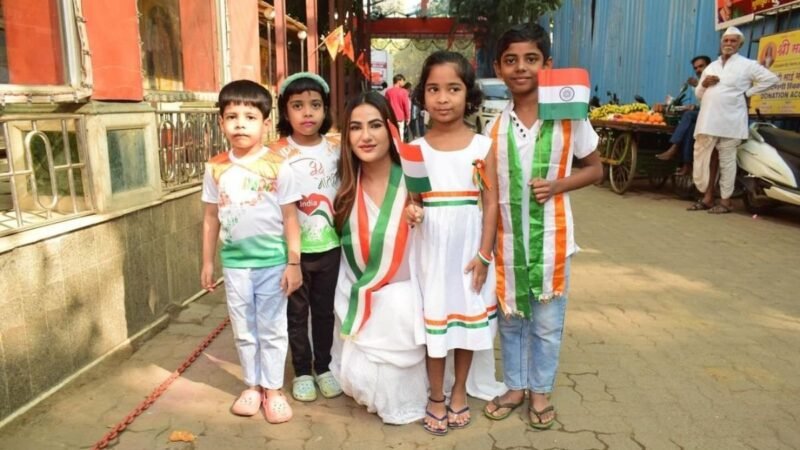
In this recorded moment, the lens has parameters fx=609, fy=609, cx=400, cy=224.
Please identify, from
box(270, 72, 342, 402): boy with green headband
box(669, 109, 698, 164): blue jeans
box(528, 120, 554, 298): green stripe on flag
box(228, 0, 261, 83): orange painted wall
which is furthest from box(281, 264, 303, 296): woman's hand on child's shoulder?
box(669, 109, 698, 164): blue jeans

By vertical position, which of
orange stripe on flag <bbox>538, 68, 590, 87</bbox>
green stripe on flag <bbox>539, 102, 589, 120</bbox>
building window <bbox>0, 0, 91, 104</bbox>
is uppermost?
building window <bbox>0, 0, 91, 104</bbox>

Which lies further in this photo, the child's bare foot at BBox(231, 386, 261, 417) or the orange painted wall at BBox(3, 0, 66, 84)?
the orange painted wall at BBox(3, 0, 66, 84)

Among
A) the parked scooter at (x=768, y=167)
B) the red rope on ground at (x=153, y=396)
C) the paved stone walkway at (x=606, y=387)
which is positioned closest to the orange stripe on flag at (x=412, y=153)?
the paved stone walkway at (x=606, y=387)

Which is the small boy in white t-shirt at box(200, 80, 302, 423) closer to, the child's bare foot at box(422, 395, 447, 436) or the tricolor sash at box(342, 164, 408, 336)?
the tricolor sash at box(342, 164, 408, 336)

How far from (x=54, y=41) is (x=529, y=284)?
97.1 inches

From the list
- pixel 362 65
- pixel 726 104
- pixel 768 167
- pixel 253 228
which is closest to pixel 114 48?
pixel 253 228

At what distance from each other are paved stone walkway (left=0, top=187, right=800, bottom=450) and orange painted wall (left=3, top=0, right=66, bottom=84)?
4.81 feet

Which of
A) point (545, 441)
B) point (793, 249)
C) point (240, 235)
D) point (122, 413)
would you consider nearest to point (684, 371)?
point (545, 441)

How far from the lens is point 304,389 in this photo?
284cm

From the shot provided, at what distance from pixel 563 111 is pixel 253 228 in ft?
4.41

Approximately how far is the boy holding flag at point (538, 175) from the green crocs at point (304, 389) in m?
0.98

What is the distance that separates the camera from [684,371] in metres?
3.06

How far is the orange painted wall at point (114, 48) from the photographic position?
118 inches

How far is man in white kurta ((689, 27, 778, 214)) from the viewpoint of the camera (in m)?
6.66
